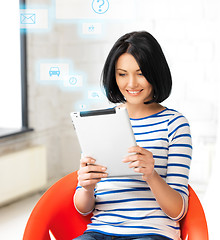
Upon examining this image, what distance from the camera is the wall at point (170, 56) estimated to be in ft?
7.68

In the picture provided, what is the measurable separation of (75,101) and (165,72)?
1.66 metres

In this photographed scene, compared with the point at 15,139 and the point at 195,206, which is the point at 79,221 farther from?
the point at 15,139

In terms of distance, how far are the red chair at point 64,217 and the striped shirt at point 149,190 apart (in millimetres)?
41

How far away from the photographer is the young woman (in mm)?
958

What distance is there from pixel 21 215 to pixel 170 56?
1.25m

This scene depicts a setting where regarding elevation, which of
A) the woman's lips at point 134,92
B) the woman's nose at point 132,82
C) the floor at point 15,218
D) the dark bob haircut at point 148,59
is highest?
the dark bob haircut at point 148,59

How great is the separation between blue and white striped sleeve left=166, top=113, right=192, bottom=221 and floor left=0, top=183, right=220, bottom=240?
710 mm

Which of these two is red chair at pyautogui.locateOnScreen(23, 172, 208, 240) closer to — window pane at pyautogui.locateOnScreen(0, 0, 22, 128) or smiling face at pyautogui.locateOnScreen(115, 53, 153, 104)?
smiling face at pyautogui.locateOnScreen(115, 53, 153, 104)

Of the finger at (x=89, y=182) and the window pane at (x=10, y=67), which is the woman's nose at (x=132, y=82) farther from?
the window pane at (x=10, y=67)

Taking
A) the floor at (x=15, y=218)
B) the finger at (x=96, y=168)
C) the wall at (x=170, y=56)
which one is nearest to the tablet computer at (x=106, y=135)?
the finger at (x=96, y=168)

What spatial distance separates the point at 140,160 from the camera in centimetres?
89

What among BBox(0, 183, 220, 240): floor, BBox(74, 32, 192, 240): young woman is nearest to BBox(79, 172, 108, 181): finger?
BBox(74, 32, 192, 240): young woman

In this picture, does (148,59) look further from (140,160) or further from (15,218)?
(15,218)

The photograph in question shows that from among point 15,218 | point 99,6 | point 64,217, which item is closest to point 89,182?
point 64,217
